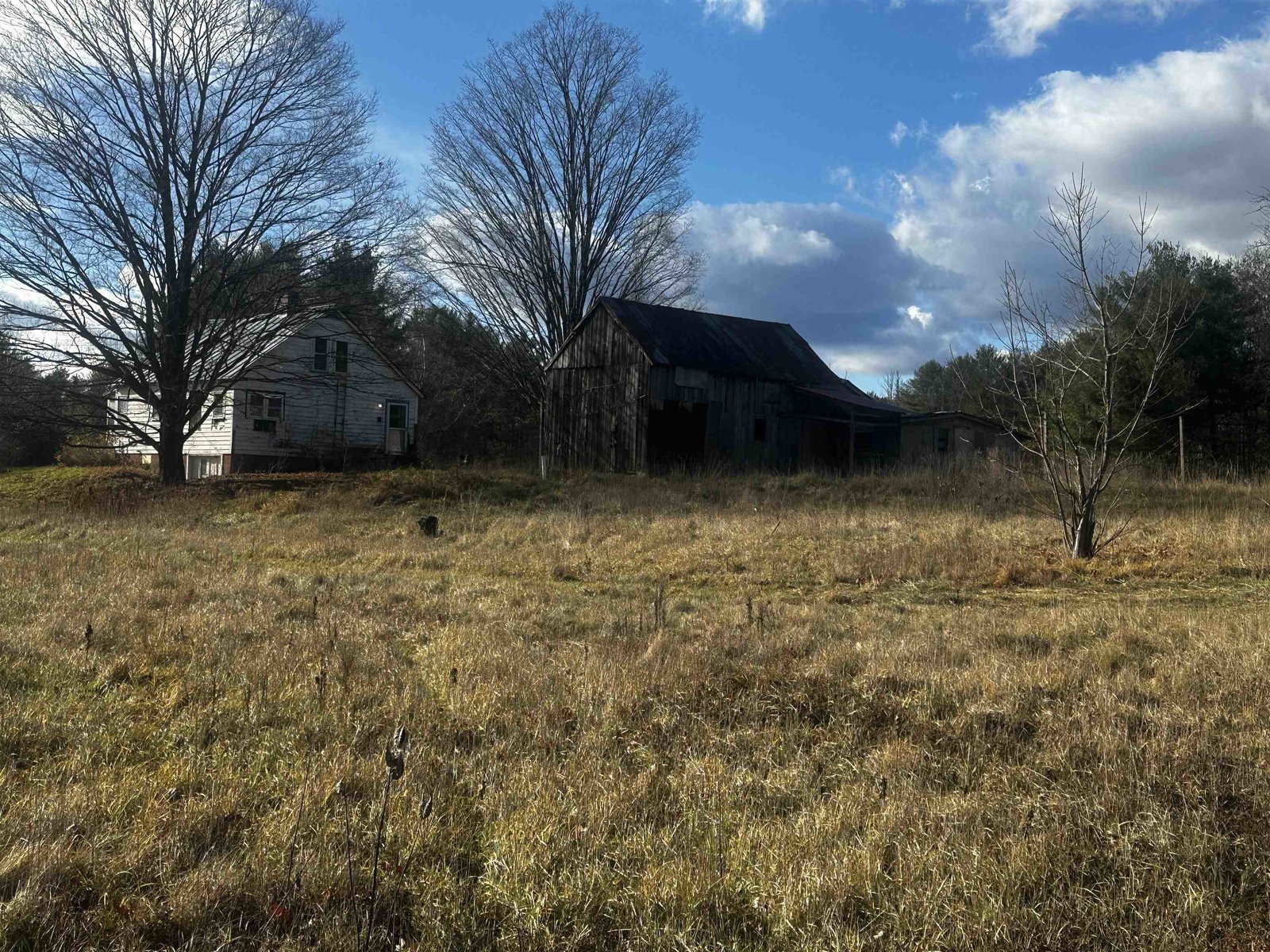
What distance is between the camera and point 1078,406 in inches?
1147

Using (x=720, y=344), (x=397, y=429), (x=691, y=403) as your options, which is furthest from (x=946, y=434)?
(x=397, y=429)

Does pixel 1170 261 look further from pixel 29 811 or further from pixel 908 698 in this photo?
pixel 29 811

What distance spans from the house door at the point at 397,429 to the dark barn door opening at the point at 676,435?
46.2 ft

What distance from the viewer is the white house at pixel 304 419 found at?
109 feet

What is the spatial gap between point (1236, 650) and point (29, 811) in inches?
291

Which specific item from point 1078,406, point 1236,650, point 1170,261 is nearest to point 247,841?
point 1236,650

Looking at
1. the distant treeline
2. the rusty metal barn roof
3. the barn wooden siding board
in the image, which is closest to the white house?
the barn wooden siding board

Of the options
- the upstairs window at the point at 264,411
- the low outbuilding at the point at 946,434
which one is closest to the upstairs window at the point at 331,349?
the upstairs window at the point at 264,411

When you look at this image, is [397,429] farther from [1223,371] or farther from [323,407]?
[1223,371]

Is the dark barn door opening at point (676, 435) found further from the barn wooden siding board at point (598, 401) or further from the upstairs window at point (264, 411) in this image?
the upstairs window at point (264, 411)

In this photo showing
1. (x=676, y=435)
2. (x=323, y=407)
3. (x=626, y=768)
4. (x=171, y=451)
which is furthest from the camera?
(x=323, y=407)

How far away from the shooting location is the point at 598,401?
99.8 feet

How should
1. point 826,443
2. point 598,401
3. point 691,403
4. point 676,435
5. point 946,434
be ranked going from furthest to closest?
point 946,434 < point 826,443 < point 598,401 < point 691,403 < point 676,435

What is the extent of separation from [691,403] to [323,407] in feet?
49.9
